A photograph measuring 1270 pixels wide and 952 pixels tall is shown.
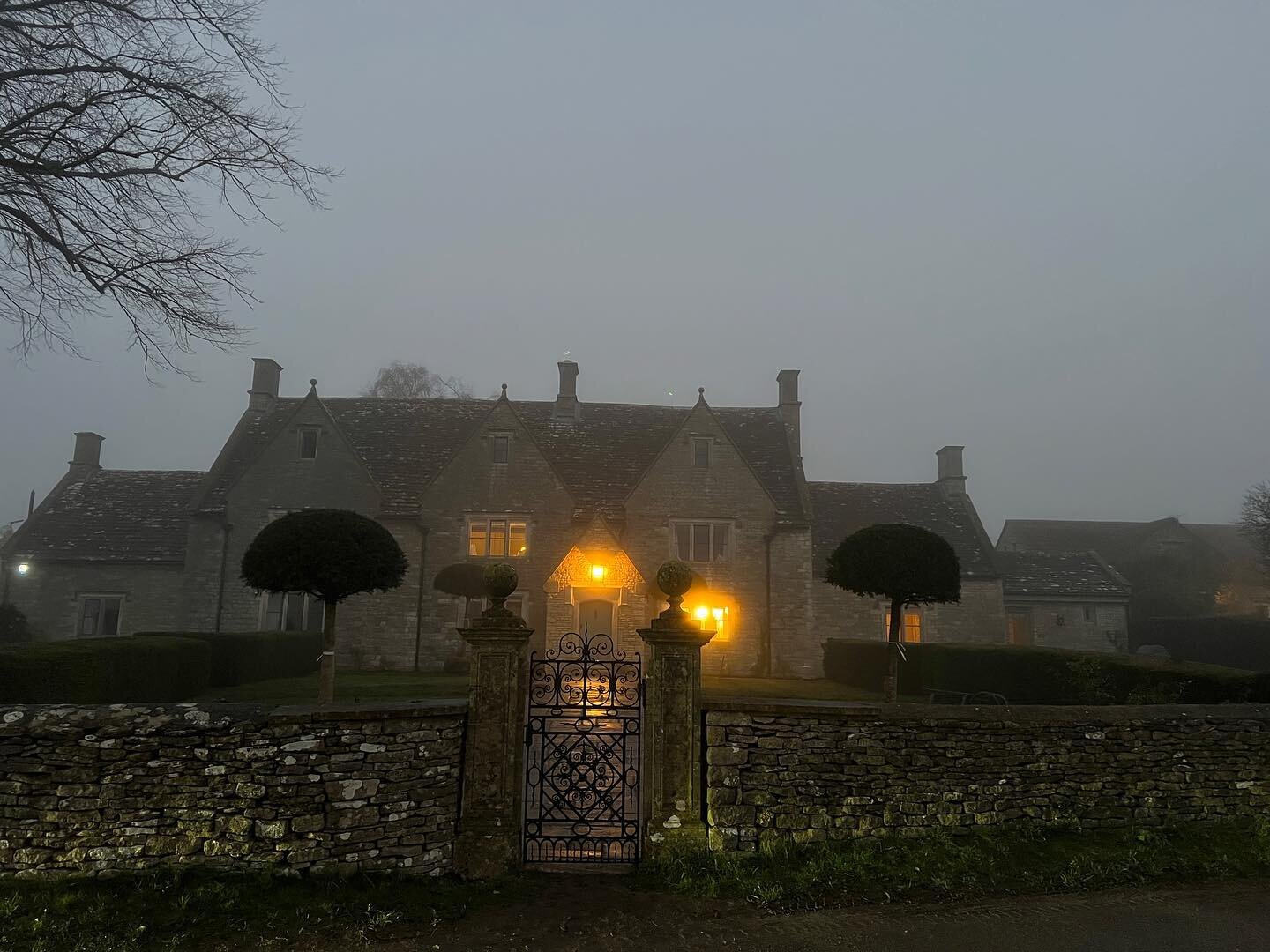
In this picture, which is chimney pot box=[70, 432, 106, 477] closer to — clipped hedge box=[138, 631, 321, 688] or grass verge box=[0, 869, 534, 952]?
clipped hedge box=[138, 631, 321, 688]

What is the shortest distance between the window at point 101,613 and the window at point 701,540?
20650mm

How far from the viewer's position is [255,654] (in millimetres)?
20047

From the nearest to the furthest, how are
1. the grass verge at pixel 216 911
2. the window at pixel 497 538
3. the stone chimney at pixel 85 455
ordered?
the grass verge at pixel 216 911
the window at pixel 497 538
the stone chimney at pixel 85 455

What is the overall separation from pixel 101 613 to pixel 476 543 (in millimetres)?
14209

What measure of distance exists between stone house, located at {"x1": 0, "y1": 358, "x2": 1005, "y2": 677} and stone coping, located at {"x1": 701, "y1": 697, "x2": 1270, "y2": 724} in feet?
54.7

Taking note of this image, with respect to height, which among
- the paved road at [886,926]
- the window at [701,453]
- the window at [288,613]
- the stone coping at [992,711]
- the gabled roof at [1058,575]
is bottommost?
the paved road at [886,926]

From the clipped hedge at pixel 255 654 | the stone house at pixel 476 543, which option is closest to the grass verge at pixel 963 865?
the clipped hedge at pixel 255 654

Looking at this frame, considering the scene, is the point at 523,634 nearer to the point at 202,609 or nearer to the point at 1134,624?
the point at 202,609

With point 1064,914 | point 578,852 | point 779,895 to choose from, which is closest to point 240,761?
point 578,852

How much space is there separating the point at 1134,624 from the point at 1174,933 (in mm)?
38172

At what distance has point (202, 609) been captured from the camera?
26031 millimetres

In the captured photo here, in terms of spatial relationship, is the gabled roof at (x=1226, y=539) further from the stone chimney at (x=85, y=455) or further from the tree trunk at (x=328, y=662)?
the stone chimney at (x=85, y=455)

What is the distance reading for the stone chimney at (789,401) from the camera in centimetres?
3259

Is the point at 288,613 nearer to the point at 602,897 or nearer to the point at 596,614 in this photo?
the point at 596,614
